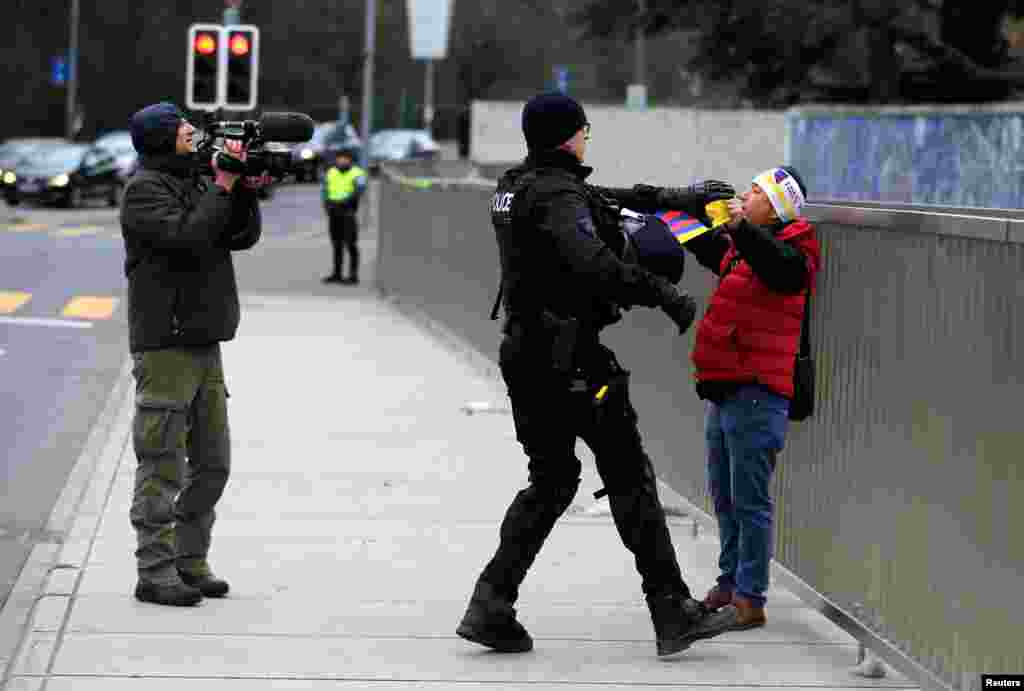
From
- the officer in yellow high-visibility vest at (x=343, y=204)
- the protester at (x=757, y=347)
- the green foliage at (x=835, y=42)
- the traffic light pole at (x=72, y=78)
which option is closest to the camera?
the protester at (x=757, y=347)

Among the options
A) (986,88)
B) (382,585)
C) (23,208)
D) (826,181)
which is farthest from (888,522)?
(23,208)

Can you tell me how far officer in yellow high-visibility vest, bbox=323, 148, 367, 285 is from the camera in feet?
87.2

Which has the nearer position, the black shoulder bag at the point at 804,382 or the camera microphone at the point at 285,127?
the black shoulder bag at the point at 804,382

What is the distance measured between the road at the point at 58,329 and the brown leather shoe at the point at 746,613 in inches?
110

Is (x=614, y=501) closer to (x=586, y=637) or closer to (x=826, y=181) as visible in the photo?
(x=586, y=637)

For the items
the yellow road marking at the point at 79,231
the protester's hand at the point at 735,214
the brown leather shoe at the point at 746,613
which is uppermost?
the protester's hand at the point at 735,214

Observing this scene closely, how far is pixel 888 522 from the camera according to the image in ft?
21.1

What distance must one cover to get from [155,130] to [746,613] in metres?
2.67

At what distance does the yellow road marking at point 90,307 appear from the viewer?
21250mm

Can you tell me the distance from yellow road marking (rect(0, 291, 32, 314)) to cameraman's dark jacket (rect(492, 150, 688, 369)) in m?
15.4

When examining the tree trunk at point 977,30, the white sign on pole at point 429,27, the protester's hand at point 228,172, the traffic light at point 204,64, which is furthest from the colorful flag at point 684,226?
the tree trunk at point 977,30

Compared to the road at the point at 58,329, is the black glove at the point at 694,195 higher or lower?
higher

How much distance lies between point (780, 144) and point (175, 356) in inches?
1178

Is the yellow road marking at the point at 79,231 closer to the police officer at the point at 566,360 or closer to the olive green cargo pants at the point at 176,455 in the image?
the olive green cargo pants at the point at 176,455
